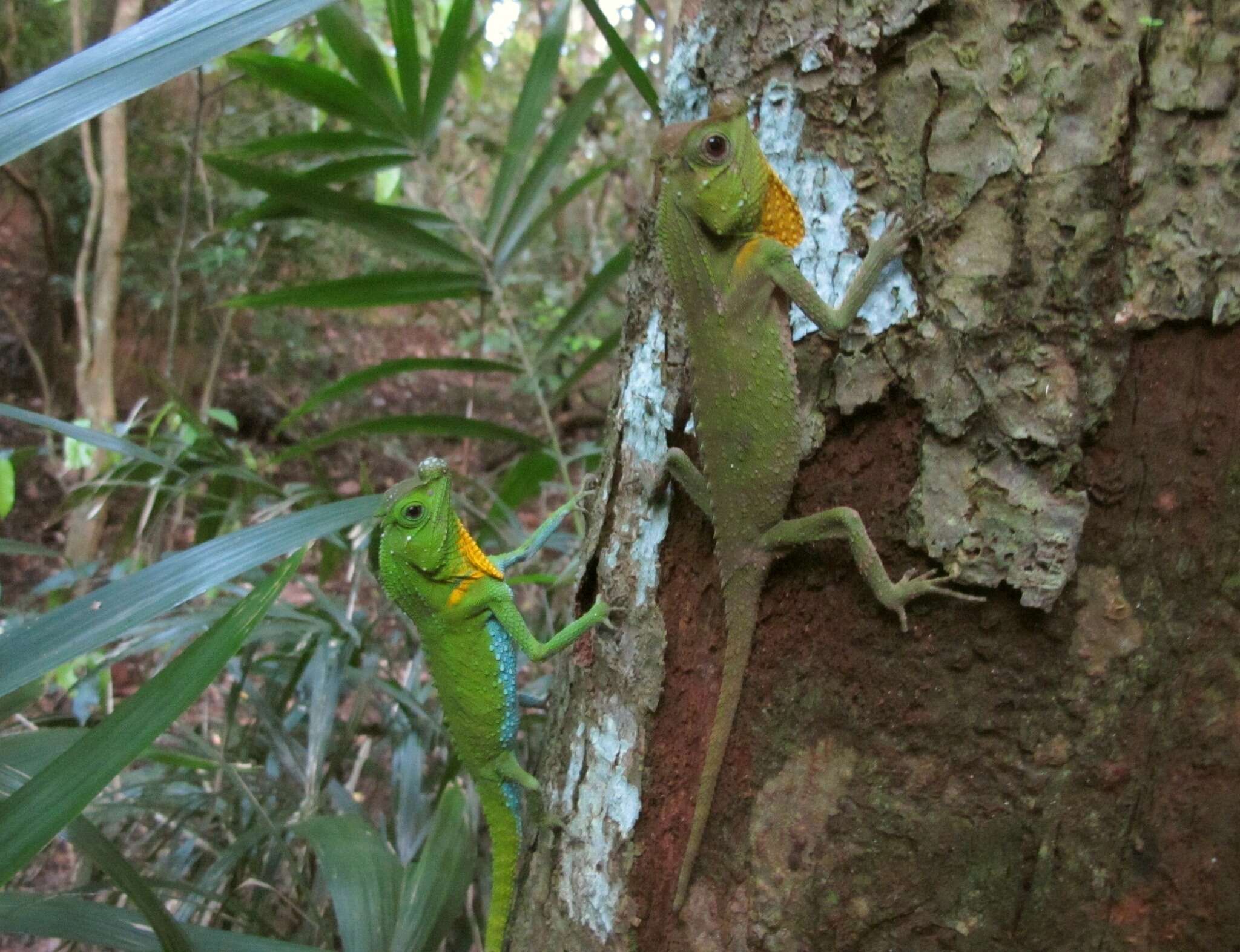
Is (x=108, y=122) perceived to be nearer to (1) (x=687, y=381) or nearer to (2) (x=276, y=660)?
(2) (x=276, y=660)

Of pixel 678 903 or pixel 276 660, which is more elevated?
pixel 276 660

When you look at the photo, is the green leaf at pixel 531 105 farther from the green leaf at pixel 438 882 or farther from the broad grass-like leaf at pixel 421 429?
the green leaf at pixel 438 882

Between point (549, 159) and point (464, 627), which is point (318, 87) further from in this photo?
point (464, 627)

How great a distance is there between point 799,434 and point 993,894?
73cm

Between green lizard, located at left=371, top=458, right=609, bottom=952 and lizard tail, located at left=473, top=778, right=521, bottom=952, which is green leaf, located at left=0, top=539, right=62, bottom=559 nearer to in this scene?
green lizard, located at left=371, top=458, right=609, bottom=952

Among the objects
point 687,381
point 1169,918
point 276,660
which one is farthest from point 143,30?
point 276,660

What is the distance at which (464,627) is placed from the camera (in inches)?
80.0

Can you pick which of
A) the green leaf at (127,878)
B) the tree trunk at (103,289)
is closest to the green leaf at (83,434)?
the green leaf at (127,878)

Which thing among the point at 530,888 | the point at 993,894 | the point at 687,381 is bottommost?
the point at 530,888

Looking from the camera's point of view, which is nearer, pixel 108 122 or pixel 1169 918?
pixel 1169 918

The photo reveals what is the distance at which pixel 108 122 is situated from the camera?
5086mm

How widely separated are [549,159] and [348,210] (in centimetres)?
66

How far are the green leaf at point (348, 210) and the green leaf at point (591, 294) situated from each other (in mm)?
369

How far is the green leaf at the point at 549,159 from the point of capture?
270 cm
